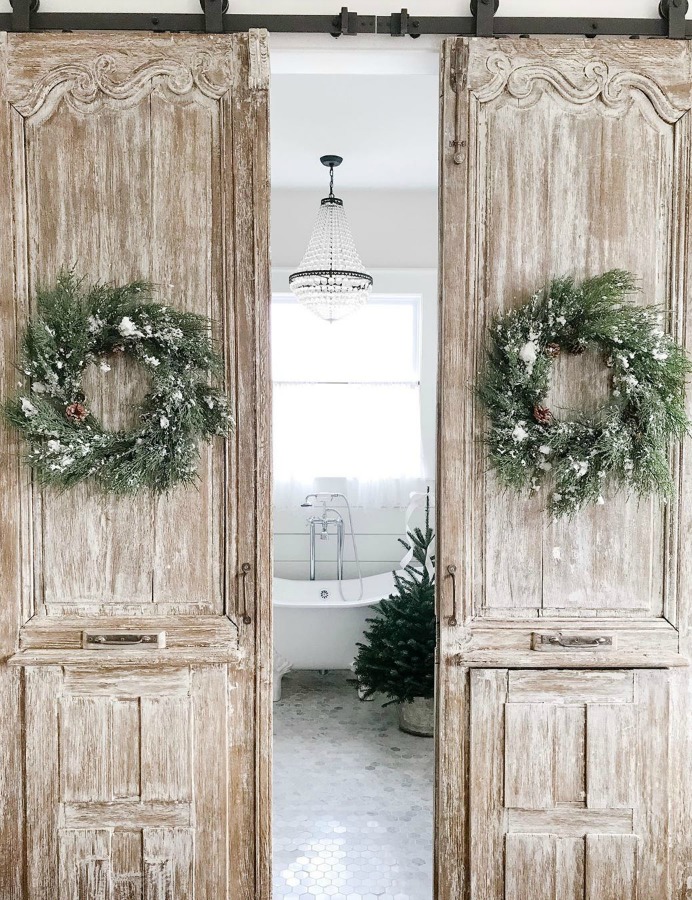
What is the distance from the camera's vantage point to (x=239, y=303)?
6.11 feet

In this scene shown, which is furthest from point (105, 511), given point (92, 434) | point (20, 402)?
point (20, 402)

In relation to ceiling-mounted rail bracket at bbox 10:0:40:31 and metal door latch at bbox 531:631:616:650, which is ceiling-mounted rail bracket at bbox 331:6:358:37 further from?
metal door latch at bbox 531:631:616:650

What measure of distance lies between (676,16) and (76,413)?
1.90 meters

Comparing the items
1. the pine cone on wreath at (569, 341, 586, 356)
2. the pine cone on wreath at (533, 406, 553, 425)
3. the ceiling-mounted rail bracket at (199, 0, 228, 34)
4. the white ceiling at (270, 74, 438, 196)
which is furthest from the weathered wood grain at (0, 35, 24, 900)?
the white ceiling at (270, 74, 438, 196)

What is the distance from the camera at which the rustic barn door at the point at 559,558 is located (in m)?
1.85

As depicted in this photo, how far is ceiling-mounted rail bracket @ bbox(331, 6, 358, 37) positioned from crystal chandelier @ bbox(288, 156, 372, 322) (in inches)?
61.9

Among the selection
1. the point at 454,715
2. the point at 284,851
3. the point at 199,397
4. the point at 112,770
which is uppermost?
the point at 199,397

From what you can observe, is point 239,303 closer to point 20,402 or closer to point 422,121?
point 20,402

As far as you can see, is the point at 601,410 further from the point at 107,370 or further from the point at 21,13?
the point at 21,13

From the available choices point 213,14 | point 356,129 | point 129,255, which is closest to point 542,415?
point 129,255

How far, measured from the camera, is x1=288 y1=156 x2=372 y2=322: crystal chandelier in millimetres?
3406

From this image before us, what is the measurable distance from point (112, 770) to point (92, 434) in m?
0.92

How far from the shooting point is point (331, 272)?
338 centimetres

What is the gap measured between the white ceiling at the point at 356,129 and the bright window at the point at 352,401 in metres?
0.72
